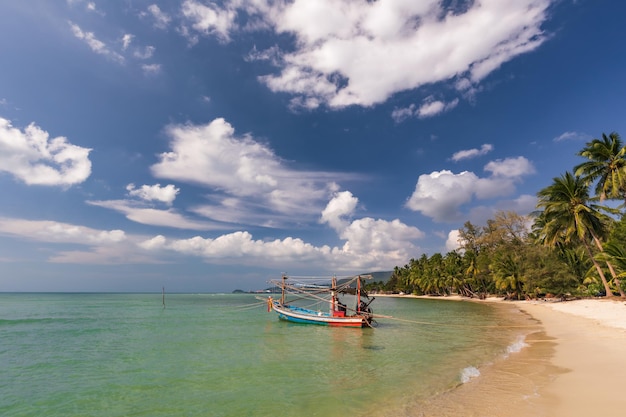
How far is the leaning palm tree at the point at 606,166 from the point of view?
3189 centimetres

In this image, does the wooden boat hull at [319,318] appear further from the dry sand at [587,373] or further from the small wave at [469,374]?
the small wave at [469,374]

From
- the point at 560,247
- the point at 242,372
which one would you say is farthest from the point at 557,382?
the point at 560,247

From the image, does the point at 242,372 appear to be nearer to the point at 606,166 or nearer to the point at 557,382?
the point at 557,382

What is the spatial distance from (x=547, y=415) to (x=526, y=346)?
1214 cm

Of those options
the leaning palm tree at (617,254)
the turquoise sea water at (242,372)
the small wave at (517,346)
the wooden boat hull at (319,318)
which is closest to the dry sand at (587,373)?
the small wave at (517,346)

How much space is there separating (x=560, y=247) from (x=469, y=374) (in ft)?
171

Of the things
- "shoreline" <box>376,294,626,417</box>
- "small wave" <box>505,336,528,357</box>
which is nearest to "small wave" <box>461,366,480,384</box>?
"shoreline" <box>376,294,626,417</box>

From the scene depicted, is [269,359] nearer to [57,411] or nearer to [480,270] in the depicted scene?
[57,411]

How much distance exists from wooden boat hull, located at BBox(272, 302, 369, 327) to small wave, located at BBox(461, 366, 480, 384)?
53.4 ft

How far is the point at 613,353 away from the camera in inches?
556

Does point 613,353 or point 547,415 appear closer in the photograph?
point 547,415

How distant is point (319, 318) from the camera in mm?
32125

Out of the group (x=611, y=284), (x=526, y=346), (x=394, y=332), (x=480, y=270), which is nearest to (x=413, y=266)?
(x=480, y=270)

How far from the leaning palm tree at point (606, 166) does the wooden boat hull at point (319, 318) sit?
27.0 metres
